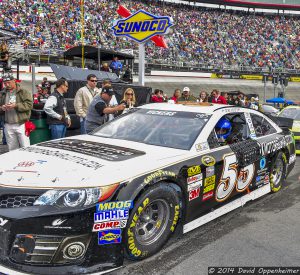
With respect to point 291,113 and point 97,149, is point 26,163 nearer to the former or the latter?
point 97,149

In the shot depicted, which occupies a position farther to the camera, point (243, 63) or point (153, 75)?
point (243, 63)

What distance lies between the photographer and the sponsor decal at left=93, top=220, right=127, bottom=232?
2775 mm

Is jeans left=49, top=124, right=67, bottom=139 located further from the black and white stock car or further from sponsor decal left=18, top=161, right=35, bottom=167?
sponsor decal left=18, top=161, right=35, bottom=167

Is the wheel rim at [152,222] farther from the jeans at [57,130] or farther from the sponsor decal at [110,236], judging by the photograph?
the jeans at [57,130]

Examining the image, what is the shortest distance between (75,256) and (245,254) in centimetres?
161

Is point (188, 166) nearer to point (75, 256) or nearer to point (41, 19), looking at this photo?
point (75, 256)

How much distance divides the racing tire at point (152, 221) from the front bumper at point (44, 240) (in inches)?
16.0

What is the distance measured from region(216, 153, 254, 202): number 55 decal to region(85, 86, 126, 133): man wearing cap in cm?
217

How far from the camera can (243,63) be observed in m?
39.8

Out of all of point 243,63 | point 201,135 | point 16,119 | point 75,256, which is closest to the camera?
point 75,256

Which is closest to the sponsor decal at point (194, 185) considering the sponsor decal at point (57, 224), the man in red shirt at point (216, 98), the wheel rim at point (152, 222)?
the wheel rim at point (152, 222)

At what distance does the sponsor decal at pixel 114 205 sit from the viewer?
9.15 ft

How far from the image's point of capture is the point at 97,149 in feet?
11.9

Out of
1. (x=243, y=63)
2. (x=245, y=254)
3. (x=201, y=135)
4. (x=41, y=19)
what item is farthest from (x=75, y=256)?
(x=243, y=63)
